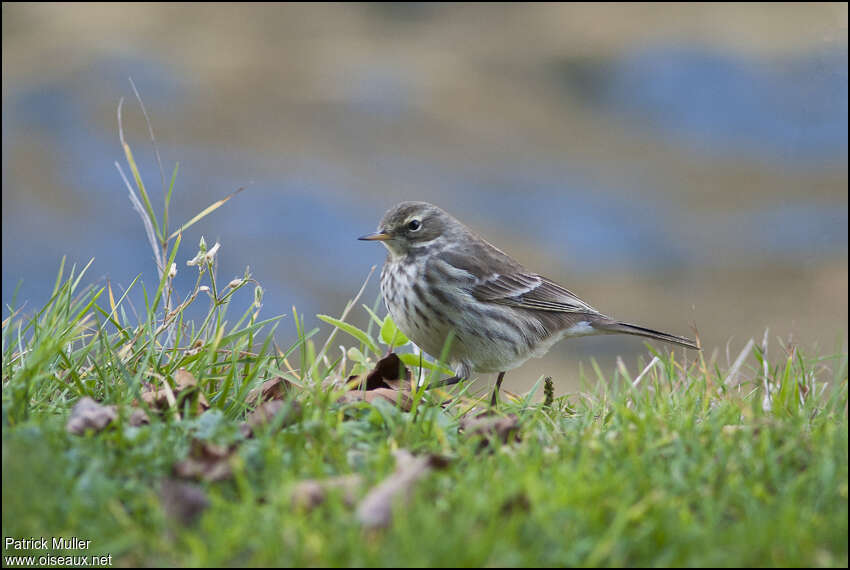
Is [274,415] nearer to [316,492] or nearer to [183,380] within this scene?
[183,380]

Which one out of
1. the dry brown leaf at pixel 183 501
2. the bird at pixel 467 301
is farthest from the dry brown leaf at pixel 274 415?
the bird at pixel 467 301

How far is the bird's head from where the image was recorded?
6312mm

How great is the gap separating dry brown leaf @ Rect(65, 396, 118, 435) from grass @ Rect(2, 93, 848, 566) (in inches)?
1.6

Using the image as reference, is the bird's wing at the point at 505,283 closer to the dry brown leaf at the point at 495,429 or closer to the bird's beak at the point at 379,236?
the bird's beak at the point at 379,236

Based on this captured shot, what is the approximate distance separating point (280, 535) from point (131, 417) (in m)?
1.32

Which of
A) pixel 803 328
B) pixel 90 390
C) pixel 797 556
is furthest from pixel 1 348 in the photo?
pixel 803 328

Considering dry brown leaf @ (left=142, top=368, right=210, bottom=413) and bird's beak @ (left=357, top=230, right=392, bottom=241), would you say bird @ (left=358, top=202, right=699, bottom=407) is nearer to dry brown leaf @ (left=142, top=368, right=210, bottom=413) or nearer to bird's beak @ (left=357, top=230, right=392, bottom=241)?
bird's beak @ (left=357, top=230, right=392, bottom=241)

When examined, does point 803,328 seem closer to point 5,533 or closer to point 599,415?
point 599,415

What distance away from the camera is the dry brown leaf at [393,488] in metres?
2.90

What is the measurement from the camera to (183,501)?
3.01 meters

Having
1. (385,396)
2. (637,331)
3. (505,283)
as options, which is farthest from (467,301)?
(385,396)

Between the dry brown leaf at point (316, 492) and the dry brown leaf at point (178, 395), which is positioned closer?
the dry brown leaf at point (316, 492)

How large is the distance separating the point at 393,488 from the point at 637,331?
3935mm

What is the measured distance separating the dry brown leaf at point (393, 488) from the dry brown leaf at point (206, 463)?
562 mm
